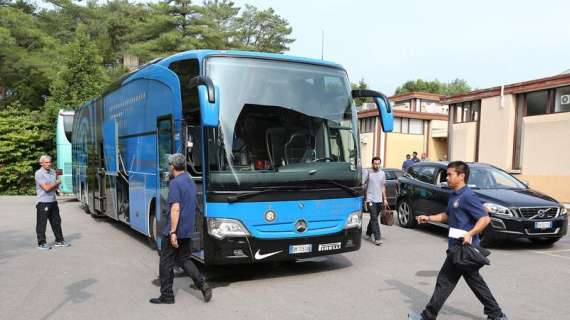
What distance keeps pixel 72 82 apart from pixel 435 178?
21.6 metres

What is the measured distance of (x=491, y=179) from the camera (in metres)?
10.6

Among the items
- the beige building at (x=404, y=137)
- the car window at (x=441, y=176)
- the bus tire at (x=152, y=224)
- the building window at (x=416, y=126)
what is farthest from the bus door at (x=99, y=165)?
the building window at (x=416, y=126)

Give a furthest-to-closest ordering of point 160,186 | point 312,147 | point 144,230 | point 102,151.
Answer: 1. point 102,151
2. point 144,230
3. point 160,186
4. point 312,147

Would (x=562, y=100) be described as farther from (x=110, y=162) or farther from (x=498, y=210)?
(x=110, y=162)

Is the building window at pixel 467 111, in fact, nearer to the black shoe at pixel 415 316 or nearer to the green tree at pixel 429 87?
the black shoe at pixel 415 316

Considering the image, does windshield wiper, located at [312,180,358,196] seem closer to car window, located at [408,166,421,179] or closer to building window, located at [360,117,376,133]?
car window, located at [408,166,421,179]

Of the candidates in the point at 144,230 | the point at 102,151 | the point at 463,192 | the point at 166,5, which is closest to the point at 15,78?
the point at 166,5

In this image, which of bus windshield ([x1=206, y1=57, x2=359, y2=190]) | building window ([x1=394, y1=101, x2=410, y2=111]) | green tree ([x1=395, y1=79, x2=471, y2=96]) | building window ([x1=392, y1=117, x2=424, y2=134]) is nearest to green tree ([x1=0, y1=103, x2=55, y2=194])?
bus windshield ([x1=206, y1=57, x2=359, y2=190])

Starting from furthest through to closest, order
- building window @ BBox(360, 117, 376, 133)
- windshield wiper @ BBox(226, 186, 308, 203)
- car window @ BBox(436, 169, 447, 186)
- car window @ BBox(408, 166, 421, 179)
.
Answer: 1. building window @ BBox(360, 117, 376, 133)
2. car window @ BBox(408, 166, 421, 179)
3. car window @ BBox(436, 169, 447, 186)
4. windshield wiper @ BBox(226, 186, 308, 203)

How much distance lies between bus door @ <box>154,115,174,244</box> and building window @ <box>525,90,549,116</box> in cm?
1884

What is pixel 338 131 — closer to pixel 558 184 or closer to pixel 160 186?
pixel 160 186

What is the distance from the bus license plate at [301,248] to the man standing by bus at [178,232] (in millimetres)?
1324

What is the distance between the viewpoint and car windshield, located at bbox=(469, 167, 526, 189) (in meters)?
10.4

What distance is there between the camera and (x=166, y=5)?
33562 millimetres
